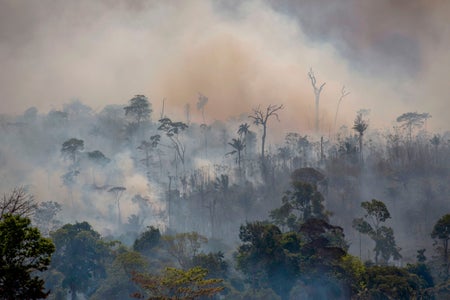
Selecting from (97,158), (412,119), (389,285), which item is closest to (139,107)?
(97,158)

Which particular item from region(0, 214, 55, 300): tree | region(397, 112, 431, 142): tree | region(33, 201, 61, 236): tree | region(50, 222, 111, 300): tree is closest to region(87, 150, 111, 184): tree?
region(33, 201, 61, 236): tree

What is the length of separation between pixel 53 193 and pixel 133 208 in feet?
77.0

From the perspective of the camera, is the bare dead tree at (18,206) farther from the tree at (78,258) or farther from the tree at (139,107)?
the tree at (139,107)

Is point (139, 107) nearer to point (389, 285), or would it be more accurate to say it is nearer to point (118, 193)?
point (118, 193)

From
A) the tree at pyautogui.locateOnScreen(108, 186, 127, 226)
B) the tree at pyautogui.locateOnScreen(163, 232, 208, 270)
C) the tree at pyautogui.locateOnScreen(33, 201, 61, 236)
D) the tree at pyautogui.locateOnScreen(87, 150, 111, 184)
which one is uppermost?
the tree at pyautogui.locateOnScreen(87, 150, 111, 184)

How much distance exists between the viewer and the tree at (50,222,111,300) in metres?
69.8

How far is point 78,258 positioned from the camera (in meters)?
69.8

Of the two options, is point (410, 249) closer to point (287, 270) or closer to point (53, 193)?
point (287, 270)

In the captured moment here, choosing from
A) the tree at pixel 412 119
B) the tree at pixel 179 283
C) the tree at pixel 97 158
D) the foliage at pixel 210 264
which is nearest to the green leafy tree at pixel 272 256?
the foliage at pixel 210 264

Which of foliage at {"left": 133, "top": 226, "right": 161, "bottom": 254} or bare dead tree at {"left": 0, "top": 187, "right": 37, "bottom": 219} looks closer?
bare dead tree at {"left": 0, "top": 187, "right": 37, "bottom": 219}

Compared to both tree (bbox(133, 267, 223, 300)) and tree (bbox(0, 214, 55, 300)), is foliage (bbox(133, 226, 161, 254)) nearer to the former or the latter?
tree (bbox(133, 267, 223, 300))

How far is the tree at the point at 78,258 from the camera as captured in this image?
6981cm

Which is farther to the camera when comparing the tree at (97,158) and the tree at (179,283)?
the tree at (97,158)

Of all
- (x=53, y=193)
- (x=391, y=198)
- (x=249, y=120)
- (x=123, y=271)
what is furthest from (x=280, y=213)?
(x=249, y=120)
